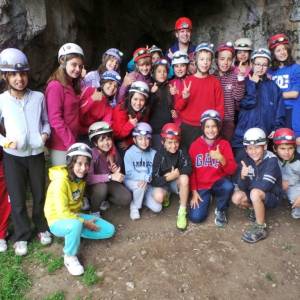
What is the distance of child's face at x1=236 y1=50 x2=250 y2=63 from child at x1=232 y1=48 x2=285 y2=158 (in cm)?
41

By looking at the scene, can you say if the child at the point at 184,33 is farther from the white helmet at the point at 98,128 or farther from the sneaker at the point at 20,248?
the sneaker at the point at 20,248

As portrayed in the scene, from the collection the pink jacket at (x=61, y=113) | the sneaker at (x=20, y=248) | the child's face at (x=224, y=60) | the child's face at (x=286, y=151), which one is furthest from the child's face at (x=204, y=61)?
the sneaker at (x=20, y=248)

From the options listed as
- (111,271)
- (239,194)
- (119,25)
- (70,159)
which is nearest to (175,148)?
(239,194)

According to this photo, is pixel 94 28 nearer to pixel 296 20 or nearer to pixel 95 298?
pixel 296 20

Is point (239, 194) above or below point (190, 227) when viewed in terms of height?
above

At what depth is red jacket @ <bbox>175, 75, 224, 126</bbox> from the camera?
5312mm

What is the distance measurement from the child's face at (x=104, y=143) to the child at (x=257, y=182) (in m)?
1.91

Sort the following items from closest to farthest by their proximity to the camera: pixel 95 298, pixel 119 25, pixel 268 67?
pixel 95 298
pixel 268 67
pixel 119 25

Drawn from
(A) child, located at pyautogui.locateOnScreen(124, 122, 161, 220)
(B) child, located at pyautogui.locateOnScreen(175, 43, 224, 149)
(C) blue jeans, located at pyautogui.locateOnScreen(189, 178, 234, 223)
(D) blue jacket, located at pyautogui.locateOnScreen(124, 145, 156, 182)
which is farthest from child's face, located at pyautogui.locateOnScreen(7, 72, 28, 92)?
(C) blue jeans, located at pyautogui.locateOnScreen(189, 178, 234, 223)

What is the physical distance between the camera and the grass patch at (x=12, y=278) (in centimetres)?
381

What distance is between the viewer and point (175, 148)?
509cm

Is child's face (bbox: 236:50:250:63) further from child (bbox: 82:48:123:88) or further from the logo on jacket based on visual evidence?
child (bbox: 82:48:123:88)

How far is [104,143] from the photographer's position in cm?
495

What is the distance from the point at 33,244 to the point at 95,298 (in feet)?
4.12
